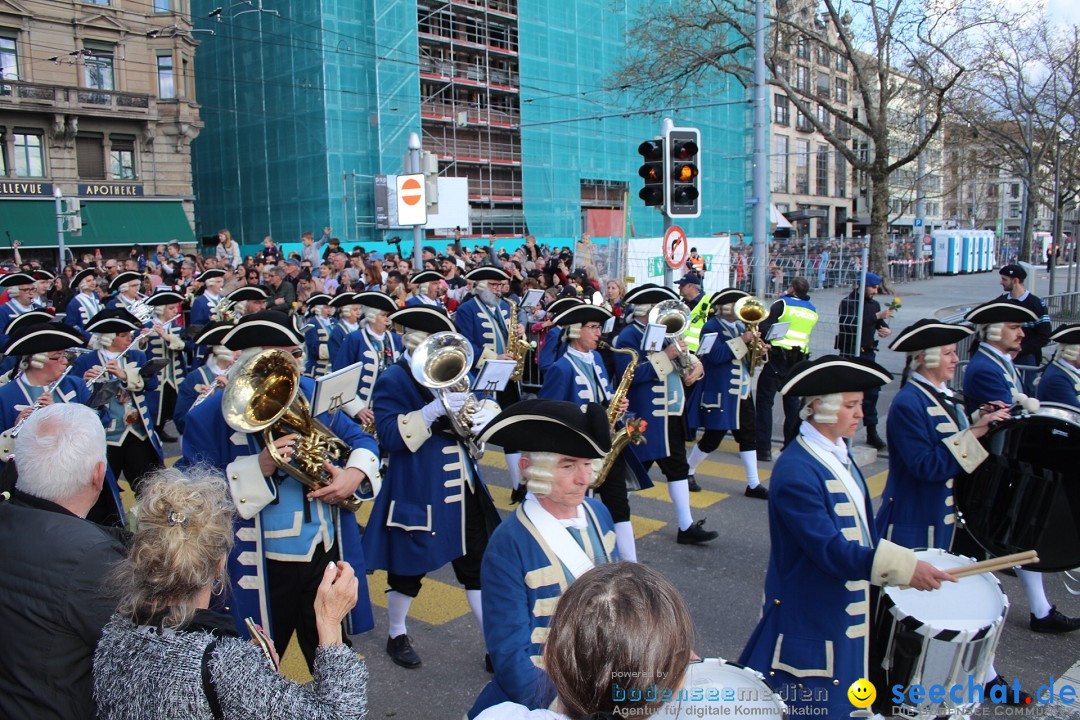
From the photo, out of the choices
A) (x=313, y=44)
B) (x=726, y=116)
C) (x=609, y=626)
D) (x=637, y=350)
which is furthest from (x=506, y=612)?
(x=726, y=116)

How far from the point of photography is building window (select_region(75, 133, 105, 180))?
121ft

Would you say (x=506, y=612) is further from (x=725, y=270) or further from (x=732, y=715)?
(x=725, y=270)

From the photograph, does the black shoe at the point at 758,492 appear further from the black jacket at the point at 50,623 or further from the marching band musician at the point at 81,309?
the marching band musician at the point at 81,309

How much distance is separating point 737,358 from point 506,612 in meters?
6.33

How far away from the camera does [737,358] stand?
8.87m

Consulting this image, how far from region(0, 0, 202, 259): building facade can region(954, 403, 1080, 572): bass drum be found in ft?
123

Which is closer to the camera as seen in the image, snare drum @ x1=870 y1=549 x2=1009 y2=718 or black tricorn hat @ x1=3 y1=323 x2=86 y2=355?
snare drum @ x1=870 y1=549 x2=1009 y2=718

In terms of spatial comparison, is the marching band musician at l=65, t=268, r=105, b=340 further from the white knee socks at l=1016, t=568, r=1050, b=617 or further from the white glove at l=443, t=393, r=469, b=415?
the white knee socks at l=1016, t=568, r=1050, b=617

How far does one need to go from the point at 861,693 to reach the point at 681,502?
3.74m

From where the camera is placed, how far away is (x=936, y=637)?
338 centimetres

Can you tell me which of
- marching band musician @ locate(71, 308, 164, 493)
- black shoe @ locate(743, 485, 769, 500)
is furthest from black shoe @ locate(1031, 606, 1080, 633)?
marching band musician @ locate(71, 308, 164, 493)

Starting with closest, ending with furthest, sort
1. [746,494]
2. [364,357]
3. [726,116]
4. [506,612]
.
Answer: [506,612] → [746,494] → [364,357] → [726,116]

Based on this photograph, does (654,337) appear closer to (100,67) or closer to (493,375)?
(493,375)

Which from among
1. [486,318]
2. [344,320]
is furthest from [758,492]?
[344,320]
